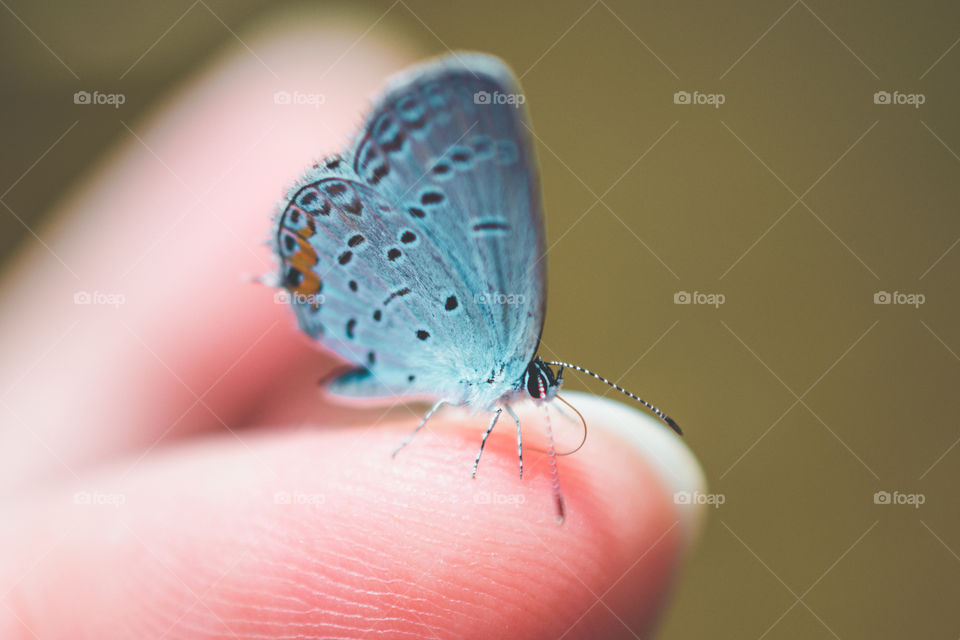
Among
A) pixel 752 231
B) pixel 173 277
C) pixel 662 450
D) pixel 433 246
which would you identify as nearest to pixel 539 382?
pixel 433 246

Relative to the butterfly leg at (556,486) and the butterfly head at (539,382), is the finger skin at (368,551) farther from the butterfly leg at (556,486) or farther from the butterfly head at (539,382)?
the butterfly head at (539,382)

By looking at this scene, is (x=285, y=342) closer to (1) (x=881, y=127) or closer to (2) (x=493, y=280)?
(2) (x=493, y=280)

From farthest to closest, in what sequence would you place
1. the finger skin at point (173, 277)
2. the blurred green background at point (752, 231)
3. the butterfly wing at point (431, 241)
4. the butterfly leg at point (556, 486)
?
the finger skin at point (173, 277) < the blurred green background at point (752, 231) < the butterfly leg at point (556, 486) < the butterfly wing at point (431, 241)

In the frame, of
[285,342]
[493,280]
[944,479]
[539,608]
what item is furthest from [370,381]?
[944,479]

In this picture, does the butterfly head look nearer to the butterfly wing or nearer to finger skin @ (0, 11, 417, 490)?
the butterfly wing

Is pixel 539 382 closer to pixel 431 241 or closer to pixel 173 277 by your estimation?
pixel 431 241

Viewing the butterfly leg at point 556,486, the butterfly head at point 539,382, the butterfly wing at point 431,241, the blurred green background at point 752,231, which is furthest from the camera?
the blurred green background at point 752,231

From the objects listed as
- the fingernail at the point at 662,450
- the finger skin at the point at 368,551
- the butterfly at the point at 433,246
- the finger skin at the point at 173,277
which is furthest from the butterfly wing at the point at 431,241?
the finger skin at the point at 173,277
